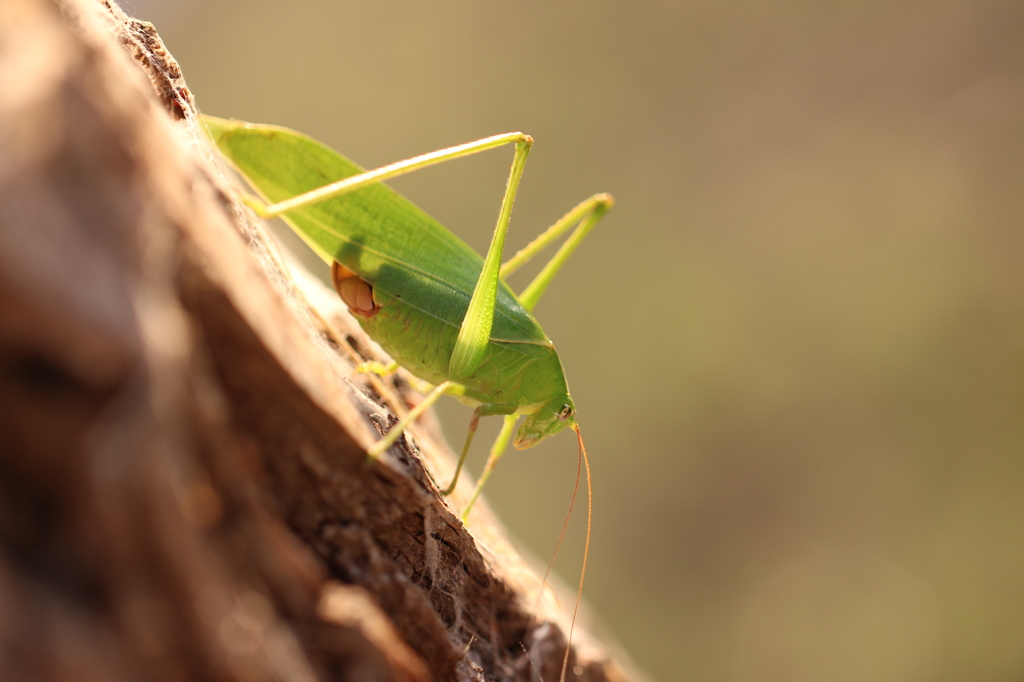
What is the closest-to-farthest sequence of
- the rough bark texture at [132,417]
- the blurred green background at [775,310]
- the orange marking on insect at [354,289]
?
the rough bark texture at [132,417] < the orange marking on insect at [354,289] < the blurred green background at [775,310]

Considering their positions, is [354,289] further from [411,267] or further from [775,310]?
[775,310]

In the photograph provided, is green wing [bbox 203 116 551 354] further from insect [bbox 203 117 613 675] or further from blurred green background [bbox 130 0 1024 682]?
blurred green background [bbox 130 0 1024 682]

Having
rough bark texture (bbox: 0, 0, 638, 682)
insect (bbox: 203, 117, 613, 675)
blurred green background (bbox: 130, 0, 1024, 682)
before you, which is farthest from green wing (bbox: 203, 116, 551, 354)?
blurred green background (bbox: 130, 0, 1024, 682)

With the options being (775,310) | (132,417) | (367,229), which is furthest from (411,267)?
(775,310)

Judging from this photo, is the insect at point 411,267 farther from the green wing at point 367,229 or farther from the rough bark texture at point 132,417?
the rough bark texture at point 132,417

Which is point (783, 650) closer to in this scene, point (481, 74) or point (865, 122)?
point (865, 122)

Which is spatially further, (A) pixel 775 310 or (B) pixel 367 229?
(A) pixel 775 310

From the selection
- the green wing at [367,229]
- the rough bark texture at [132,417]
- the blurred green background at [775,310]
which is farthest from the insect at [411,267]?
the blurred green background at [775,310]
